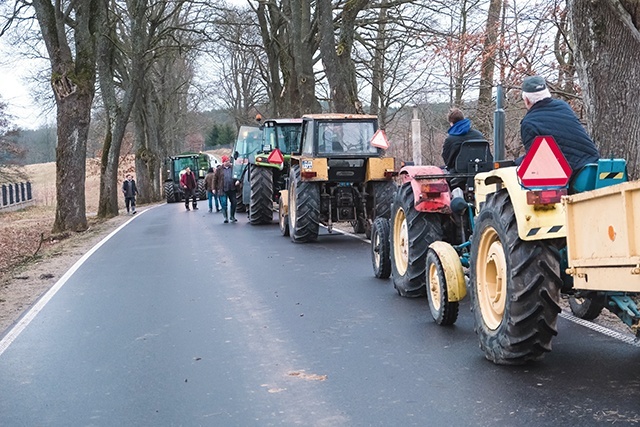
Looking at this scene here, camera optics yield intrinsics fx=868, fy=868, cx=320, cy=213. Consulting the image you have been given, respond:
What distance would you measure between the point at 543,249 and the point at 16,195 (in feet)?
175

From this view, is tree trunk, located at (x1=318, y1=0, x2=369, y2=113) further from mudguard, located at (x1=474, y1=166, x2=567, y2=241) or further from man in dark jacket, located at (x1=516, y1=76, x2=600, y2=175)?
mudguard, located at (x1=474, y1=166, x2=567, y2=241)

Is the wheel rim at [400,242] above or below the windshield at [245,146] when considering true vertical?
below

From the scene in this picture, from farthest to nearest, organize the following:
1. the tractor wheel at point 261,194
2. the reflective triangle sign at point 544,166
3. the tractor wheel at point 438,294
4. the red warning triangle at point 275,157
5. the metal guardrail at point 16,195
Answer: the metal guardrail at point 16,195, the tractor wheel at point 261,194, the red warning triangle at point 275,157, the tractor wheel at point 438,294, the reflective triangle sign at point 544,166

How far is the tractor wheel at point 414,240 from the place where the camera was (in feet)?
31.7

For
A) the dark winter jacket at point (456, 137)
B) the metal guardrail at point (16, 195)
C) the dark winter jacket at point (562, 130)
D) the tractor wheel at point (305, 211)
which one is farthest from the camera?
the metal guardrail at point (16, 195)

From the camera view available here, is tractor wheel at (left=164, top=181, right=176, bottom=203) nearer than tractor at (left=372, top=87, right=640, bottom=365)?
No

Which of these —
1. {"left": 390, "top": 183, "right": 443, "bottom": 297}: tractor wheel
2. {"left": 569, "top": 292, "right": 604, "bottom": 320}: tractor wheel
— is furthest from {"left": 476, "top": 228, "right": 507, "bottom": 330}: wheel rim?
{"left": 390, "top": 183, "right": 443, "bottom": 297}: tractor wheel

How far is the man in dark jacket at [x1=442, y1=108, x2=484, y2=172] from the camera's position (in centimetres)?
985

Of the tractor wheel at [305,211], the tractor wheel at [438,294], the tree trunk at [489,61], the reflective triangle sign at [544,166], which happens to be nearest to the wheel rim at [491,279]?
the reflective triangle sign at [544,166]

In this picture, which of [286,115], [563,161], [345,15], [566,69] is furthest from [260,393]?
[286,115]

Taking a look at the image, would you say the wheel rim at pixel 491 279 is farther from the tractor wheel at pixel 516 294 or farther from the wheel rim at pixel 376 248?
the wheel rim at pixel 376 248

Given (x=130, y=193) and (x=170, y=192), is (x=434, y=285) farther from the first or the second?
(x=170, y=192)

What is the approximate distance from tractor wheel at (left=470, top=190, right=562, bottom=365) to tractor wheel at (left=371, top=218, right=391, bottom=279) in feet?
13.3

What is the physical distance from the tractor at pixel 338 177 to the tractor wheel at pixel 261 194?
3.75m
